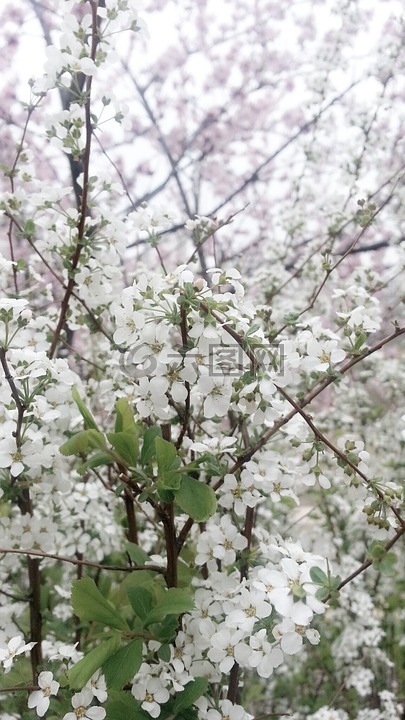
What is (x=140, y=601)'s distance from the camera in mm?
861

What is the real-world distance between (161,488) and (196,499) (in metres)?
0.05

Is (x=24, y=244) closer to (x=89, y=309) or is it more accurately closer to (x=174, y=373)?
(x=89, y=309)

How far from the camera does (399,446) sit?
9.87ft

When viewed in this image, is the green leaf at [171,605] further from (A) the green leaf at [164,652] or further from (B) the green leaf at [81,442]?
(B) the green leaf at [81,442]

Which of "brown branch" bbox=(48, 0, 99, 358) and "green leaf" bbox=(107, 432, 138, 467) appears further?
"brown branch" bbox=(48, 0, 99, 358)

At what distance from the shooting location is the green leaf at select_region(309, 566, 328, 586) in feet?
2.55

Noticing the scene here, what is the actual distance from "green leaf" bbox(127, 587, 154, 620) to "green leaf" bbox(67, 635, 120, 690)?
2.2 inches

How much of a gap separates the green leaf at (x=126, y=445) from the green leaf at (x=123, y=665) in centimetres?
25

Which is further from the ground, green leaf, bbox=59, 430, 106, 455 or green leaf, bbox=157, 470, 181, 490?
green leaf, bbox=59, 430, 106, 455

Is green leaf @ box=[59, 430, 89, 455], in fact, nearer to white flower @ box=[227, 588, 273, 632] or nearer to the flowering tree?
the flowering tree

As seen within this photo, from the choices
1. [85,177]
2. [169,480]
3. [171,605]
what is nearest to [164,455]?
[169,480]

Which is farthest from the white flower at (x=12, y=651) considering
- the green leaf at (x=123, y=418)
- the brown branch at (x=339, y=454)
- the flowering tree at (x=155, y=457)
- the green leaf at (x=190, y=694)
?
the brown branch at (x=339, y=454)

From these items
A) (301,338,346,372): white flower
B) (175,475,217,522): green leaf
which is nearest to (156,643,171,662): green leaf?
(175,475,217,522): green leaf

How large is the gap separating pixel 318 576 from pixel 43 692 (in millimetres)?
442
